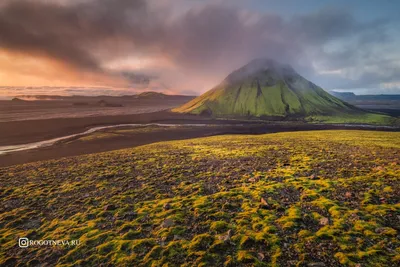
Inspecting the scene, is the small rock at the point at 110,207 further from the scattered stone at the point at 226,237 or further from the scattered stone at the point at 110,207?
the scattered stone at the point at 226,237

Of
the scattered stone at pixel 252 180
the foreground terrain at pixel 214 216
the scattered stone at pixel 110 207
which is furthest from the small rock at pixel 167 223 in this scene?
the scattered stone at pixel 252 180

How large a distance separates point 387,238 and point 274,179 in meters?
10.1

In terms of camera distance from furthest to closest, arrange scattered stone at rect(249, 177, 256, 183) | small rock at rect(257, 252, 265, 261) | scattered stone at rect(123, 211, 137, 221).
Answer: scattered stone at rect(249, 177, 256, 183), scattered stone at rect(123, 211, 137, 221), small rock at rect(257, 252, 265, 261)

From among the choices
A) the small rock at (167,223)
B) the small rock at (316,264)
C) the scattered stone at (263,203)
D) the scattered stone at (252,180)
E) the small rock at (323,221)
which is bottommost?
the small rock at (167,223)

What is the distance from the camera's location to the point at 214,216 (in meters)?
13.4

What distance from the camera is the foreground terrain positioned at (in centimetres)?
980

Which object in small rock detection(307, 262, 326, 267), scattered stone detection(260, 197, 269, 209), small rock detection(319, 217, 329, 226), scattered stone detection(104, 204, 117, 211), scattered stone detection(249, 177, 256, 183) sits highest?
small rock detection(319, 217, 329, 226)

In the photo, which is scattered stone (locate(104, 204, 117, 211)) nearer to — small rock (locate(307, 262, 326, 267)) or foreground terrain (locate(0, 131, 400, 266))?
foreground terrain (locate(0, 131, 400, 266))

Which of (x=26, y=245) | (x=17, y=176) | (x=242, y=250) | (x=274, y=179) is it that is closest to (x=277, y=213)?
(x=242, y=250)

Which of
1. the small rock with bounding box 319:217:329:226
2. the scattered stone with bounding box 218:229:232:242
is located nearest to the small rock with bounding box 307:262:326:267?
the small rock with bounding box 319:217:329:226

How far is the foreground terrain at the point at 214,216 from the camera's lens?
9.80 metres

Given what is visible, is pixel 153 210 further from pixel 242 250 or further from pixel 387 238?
pixel 387 238

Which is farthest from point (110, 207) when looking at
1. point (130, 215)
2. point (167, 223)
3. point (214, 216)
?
point (214, 216)

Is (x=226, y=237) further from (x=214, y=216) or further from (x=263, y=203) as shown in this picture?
(x=263, y=203)
